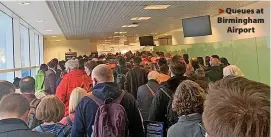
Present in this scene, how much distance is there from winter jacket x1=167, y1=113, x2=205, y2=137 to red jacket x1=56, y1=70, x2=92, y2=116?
2.48 m

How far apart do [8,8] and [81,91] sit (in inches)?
203

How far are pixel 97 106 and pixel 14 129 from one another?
89 centimetres

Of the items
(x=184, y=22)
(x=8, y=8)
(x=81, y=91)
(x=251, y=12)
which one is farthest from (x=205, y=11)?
(x=81, y=91)

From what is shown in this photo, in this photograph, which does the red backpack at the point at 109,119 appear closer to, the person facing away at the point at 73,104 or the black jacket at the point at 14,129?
the person facing away at the point at 73,104

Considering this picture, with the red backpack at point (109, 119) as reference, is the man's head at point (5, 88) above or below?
above

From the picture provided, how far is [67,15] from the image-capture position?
8961mm

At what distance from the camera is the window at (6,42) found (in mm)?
7961

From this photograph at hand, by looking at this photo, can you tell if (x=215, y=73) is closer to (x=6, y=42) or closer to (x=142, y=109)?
(x=142, y=109)

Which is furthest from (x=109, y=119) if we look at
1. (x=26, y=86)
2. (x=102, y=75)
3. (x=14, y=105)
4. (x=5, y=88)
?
(x=26, y=86)

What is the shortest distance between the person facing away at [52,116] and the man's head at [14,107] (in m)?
0.52

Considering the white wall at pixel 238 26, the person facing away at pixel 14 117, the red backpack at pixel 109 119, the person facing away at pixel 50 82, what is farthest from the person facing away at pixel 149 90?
the white wall at pixel 238 26

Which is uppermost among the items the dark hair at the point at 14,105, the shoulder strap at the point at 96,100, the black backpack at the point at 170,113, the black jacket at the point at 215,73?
the black jacket at the point at 215,73

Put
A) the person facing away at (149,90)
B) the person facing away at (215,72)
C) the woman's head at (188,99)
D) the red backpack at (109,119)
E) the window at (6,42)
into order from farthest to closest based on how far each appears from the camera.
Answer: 1. the window at (6,42)
2. the person facing away at (215,72)
3. the person facing away at (149,90)
4. the red backpack at (109,119)
5. the woman's head at (188,99)

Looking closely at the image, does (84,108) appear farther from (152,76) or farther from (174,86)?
(152,76)
